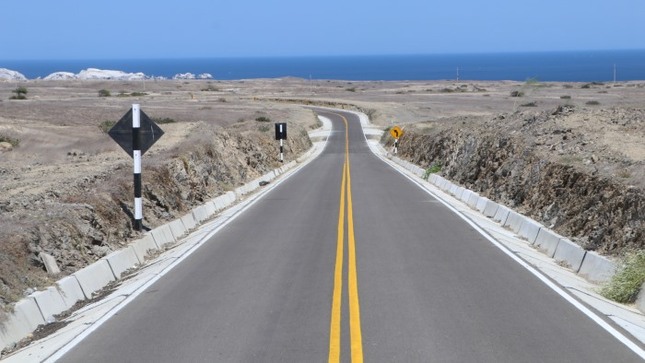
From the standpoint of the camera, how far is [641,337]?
9312 millimetres

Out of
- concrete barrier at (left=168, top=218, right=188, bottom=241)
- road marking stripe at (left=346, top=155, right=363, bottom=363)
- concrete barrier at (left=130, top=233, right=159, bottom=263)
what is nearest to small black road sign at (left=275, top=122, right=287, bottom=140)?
concrete barrier at (left=168, top=218, right=188, bottom=241)

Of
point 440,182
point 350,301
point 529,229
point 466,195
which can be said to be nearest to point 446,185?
point 440,182

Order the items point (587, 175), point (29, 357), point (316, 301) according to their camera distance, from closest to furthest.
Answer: point (29, 357), point (316, 301), point (587, 175)

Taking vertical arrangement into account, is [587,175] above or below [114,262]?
above

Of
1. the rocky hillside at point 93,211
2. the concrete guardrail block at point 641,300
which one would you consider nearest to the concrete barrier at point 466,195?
the rocky hillside at point 93,211

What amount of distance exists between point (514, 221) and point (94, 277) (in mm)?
10938

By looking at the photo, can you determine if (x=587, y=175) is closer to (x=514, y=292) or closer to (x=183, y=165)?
(x=514, y=292)

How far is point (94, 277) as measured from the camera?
1295 centimetres

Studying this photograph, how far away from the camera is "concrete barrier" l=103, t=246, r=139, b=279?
14.0 meters

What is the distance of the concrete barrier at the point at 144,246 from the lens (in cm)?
1556

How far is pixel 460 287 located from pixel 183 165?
1408cm

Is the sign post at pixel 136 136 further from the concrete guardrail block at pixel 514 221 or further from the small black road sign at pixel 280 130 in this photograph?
the small black road sign at pixel 280 130

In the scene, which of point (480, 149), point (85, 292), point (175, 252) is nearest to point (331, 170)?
point (480, 149)

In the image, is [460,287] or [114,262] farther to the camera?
[114,262]
